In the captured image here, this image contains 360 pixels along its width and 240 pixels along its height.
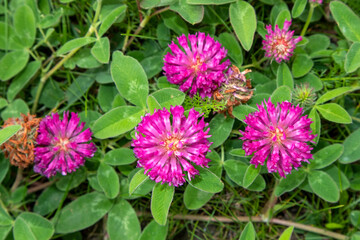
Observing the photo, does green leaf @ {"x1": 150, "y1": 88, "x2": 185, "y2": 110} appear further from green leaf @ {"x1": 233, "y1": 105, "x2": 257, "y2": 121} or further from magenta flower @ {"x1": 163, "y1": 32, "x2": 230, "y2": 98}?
green leaf @ {"x1": 233, "y1": 105, "x2": 257, "y2": 121}

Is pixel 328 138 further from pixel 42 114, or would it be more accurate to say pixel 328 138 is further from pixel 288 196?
pixel 42 114

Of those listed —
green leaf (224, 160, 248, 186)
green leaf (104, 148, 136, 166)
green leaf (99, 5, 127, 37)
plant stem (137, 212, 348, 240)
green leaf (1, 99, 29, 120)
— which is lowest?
plant stem (137, 212, 348, 240)

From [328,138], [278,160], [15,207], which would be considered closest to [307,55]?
[328,138]

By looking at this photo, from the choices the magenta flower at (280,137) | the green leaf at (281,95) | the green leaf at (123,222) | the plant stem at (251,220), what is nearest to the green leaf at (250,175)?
the magenta flower at (280,137)

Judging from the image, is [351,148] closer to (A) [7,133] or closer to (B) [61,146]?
(B) [61,146]

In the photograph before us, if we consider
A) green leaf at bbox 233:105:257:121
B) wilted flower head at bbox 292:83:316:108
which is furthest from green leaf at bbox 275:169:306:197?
green leaf at bbox 233:105:257:121

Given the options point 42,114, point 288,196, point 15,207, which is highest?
point 42,114
